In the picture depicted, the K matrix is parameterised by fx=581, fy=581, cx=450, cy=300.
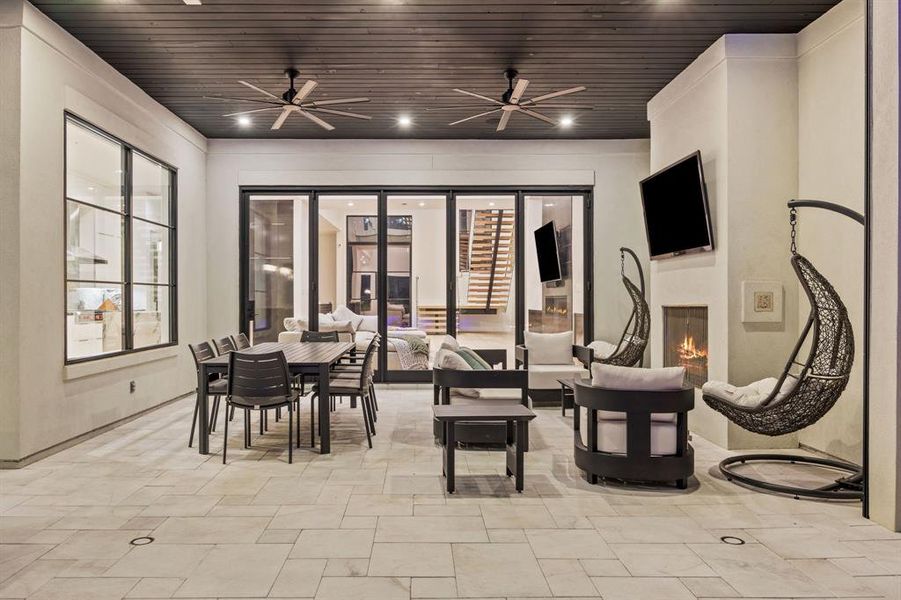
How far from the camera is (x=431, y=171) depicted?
8.31m

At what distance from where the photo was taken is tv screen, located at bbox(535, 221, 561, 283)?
307 inches

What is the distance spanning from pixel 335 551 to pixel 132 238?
4755 mm

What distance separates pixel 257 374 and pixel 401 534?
1961mm

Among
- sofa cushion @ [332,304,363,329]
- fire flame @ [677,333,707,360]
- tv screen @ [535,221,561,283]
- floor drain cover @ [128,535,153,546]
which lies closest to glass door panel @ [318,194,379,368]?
sofa cushion @ [332,304,363,329]

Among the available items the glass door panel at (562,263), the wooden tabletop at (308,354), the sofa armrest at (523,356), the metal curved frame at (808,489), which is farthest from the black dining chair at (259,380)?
the glass door panel at (562,263)

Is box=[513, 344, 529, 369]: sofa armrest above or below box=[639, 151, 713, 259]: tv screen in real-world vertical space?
below

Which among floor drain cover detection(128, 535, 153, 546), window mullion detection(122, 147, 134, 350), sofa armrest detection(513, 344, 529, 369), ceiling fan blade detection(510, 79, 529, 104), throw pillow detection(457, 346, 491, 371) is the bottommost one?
floor drain cover detection(128, 535, 153, 546)

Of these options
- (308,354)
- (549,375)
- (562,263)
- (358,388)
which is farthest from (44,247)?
(562,263)

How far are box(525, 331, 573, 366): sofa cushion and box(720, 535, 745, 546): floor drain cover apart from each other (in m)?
4.15

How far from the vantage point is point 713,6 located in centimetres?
461

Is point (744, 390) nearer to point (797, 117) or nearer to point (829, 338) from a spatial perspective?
point (829, 338)

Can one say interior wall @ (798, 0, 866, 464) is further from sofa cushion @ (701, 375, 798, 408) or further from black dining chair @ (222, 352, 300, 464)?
black dining chair @ (222, 352, 300, 464)

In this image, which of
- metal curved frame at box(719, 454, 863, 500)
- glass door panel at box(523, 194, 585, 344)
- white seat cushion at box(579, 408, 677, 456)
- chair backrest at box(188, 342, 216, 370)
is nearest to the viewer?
metal curved frame at box(719, 454, 863, 500)

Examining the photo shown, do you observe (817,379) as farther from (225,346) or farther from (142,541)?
(225,346)
